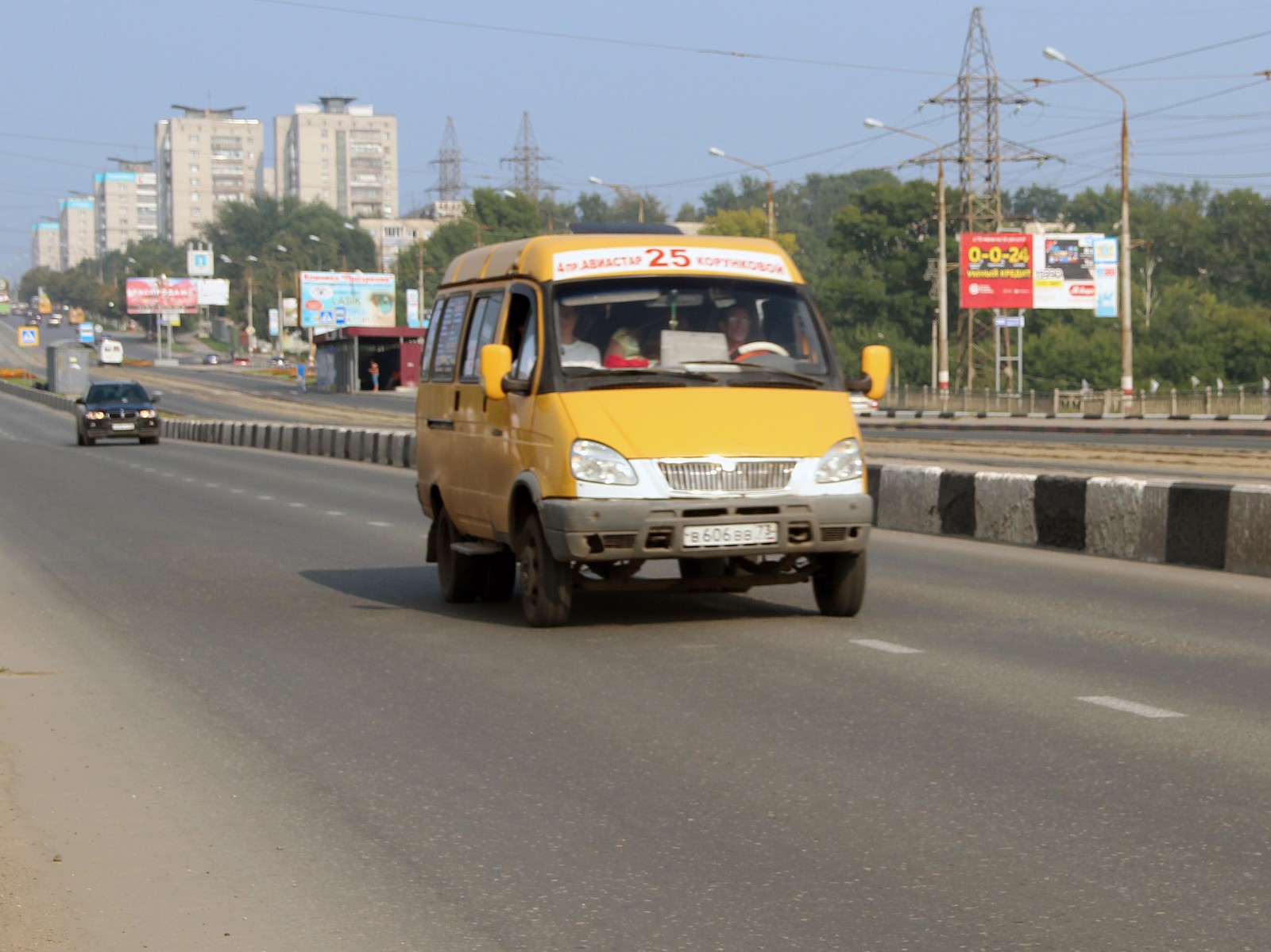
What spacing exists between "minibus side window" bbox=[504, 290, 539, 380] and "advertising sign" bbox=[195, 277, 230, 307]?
16937cm

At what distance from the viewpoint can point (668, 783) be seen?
624 centimetres

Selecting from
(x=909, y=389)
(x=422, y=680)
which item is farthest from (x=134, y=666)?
(x=909, y=389)

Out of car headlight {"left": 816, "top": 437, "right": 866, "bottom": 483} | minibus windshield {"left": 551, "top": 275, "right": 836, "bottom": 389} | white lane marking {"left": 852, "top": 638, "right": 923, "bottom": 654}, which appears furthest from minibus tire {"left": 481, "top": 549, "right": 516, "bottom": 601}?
white lane marking {"left": 852, "top": 638, "right": 923, "bottom": 654}

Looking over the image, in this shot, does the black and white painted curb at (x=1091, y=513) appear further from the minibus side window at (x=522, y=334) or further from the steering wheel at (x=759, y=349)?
the minibus side window at (x=522, y=334)

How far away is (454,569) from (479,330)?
1.45 m

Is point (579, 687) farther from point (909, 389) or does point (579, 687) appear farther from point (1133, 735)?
point (909, 389)

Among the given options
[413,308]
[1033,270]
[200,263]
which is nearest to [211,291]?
[200,263]

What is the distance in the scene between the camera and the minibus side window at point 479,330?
11086 millimetres

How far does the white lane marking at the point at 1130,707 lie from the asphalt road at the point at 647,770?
4 cm

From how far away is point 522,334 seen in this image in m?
10.6

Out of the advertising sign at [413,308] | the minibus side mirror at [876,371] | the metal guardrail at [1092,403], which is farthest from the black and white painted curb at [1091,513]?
the advertising sign at [413,308]

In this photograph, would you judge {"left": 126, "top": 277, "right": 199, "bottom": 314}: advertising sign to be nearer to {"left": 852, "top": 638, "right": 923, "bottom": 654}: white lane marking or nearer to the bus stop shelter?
the bus stop shelter

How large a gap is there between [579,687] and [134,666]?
8.07ft

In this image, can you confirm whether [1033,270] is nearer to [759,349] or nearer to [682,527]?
[759,349]
